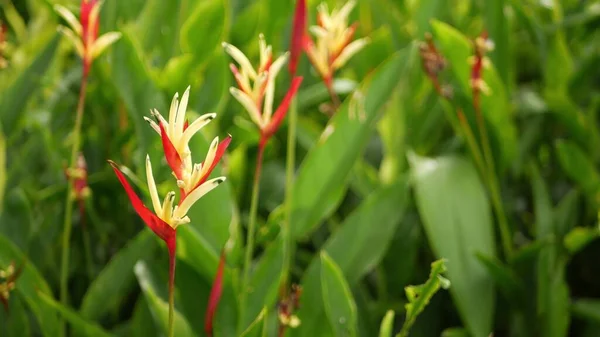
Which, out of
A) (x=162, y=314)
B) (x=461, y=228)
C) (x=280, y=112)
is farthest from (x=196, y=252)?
(x=461, y=228)

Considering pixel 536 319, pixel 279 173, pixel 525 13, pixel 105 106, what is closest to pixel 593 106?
pixel 525 13

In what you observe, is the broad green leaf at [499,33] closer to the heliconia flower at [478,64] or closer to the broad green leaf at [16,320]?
the heliconia flower at [478,64]

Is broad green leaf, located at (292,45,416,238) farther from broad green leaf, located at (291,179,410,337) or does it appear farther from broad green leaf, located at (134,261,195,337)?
broad green leaf, located at (134,261,195,337)

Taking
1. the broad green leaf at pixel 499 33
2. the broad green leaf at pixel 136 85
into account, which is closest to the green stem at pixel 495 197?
the broad green leaf at pixel 499 33

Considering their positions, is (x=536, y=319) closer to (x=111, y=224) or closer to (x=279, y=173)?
(x=279, y=173)

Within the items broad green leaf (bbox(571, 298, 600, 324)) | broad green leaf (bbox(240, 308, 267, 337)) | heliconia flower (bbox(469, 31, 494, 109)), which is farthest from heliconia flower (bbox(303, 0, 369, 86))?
broad green leaf (bbox(571, 298, 600, 324))

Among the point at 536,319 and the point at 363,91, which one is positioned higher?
the point at 363,91
